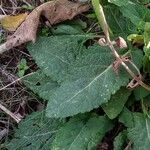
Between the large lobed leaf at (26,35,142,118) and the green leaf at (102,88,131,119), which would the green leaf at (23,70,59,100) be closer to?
the large lobed leaf at (26,35,142,118)

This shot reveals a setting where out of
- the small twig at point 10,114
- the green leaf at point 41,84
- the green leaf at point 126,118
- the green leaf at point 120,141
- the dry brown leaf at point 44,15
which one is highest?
the dry brown leaf at point 44,15

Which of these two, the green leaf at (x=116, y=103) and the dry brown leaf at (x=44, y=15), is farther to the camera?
the dry brown leaf at (x=44, y=15)

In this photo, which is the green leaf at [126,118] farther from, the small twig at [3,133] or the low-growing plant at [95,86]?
the small twig at [3,133]

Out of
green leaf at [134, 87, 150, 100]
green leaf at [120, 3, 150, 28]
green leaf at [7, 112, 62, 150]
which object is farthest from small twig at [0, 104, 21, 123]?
green leaf at [120, 3, 150, 28]

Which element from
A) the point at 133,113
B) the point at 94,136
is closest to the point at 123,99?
the point at 133,113

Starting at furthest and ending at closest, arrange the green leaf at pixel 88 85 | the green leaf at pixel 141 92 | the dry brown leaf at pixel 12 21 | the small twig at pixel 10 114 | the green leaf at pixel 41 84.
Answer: the dry brown leaf at pixel 12 21 < the small twig at pixel 10 114 < the green leaf at pixel 41 84 < the green leaf at pixel 141 92 < the green leaf at pixel 88 85

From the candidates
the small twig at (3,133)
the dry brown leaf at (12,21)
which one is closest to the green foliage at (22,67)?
the dry brown leaf at (12,21)

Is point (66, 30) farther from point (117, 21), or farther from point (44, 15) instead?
point (117, 21)
